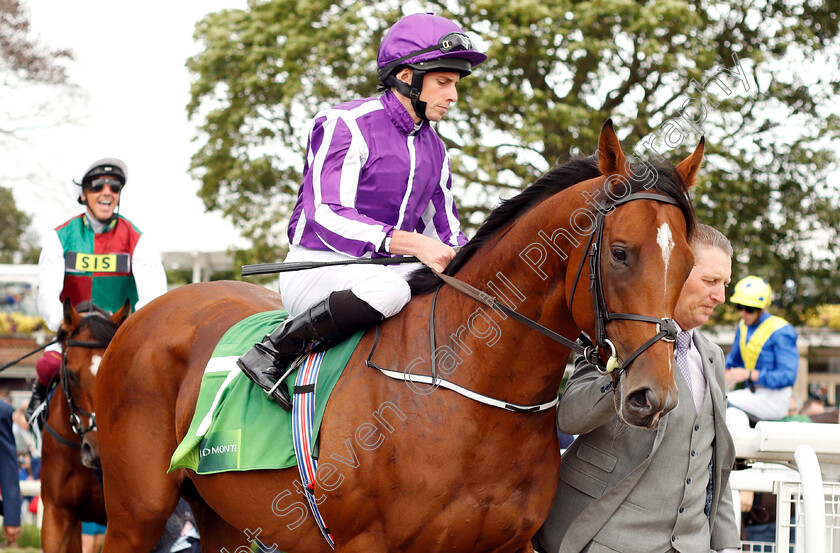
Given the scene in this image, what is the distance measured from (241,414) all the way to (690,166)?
6.45ft

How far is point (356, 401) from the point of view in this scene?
9.59 feet

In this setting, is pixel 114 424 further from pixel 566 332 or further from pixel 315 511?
pixel 566 332

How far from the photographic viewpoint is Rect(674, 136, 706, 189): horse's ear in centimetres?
267

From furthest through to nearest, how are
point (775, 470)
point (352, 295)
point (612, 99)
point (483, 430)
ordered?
point (612, 99) → point (775, 470) → point (352, 295) → point (483, 430)

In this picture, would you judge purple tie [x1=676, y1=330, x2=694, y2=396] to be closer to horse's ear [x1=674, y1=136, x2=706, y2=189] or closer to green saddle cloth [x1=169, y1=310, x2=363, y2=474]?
horse's ear [x1=674, y1=136, x2=706, y2=189]

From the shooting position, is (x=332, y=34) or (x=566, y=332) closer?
(x=566, y=332)

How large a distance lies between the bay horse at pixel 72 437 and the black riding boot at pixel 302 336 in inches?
80.9

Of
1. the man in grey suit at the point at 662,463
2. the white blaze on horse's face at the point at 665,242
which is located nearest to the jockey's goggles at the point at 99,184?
the man in grey suit at the point at 662,463

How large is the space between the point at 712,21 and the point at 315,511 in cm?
1178

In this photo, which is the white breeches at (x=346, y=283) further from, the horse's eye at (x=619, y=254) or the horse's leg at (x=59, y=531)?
the horse's leg at (x=59, y=531)

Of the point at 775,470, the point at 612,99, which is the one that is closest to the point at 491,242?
the point at 775,470

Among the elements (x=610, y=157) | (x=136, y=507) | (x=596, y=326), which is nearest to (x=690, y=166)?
(x=610, y=157)

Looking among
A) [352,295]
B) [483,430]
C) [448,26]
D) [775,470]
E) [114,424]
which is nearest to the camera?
[483,430]

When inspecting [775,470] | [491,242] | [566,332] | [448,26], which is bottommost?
[775,470]
